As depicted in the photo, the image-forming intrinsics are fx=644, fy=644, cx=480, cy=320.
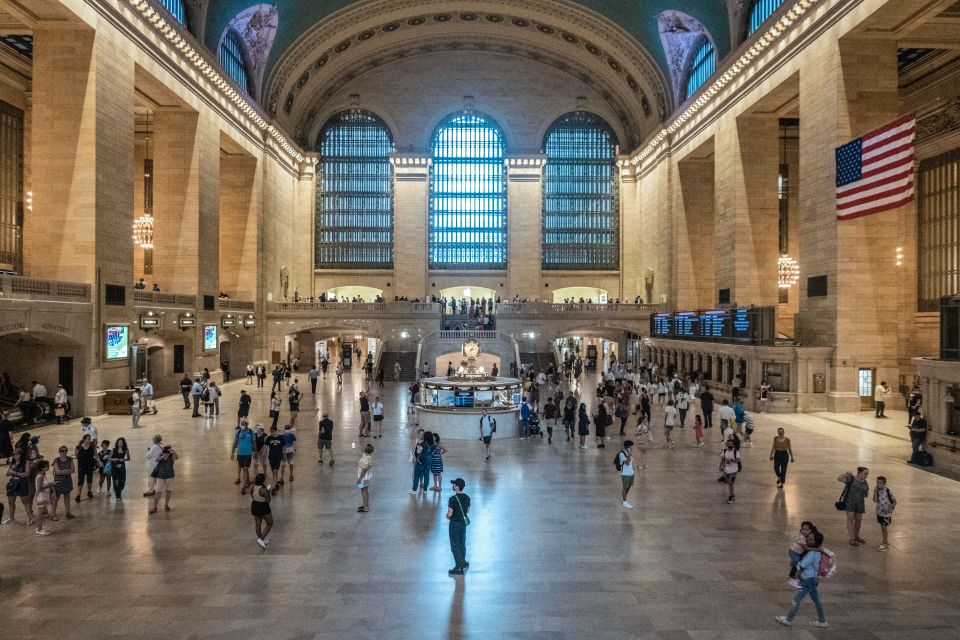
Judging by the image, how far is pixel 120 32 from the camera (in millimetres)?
21109

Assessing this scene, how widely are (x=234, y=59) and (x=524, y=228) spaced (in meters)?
21.3

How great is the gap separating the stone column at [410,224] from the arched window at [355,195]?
1.03 meters

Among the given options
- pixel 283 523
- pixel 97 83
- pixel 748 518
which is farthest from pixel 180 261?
pixel 748 518

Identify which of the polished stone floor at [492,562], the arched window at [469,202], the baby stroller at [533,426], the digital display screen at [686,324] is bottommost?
the polished stone floor at [492,562]

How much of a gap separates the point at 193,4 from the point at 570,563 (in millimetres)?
27293

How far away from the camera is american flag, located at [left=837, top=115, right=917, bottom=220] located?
609 inches

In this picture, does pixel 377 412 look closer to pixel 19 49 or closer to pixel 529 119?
pixel 19 49

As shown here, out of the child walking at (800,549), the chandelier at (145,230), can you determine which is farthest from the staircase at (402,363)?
the child walking at (800,549)

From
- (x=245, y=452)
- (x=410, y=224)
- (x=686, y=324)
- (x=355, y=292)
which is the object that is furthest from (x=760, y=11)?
(x=355, y=292)

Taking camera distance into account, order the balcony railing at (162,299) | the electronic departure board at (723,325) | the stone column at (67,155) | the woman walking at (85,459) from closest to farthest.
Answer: the woman walking at (85,459)
the stone column at (67,155)
the electronic departure board at (723,325)
the balcony railing at (162,299)

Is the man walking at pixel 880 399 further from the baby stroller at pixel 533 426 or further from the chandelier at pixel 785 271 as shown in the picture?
the chandelier at pixel 785 271

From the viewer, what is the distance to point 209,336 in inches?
1130

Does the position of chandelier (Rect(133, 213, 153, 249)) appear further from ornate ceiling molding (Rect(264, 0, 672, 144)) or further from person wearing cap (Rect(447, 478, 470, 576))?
person wearing cap (Rect(447, 478, 470, 576))

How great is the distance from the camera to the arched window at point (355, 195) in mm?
45719
